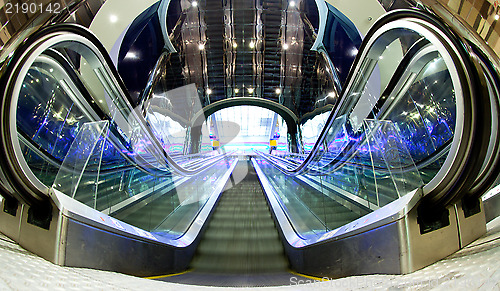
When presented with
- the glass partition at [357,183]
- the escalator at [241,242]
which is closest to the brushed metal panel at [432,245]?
the glass partition at [357,183]

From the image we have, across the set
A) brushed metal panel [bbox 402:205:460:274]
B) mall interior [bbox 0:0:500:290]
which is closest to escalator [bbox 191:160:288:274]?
mall interior [bbox 0:0:500:290]

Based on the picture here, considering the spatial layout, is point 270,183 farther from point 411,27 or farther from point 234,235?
point 411,27

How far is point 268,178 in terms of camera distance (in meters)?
6.66

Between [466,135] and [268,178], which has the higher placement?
[466,135]

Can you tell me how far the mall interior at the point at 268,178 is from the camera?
0.99 meters

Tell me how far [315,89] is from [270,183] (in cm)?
907

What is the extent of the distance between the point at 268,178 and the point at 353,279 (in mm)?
5562

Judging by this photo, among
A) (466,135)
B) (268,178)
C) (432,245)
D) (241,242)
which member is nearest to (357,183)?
(432,245)

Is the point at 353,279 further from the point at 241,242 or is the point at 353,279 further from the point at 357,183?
the point at 241,242

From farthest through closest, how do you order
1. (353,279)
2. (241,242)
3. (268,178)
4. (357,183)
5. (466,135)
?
(268,178) < (241,242) < (357,183) < (353,279) < (466,135)

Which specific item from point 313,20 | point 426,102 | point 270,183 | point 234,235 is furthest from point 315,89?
point 234,235

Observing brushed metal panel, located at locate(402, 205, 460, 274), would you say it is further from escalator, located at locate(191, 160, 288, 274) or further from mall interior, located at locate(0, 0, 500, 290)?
escalator, located at locate(191, 160, 288, 274)

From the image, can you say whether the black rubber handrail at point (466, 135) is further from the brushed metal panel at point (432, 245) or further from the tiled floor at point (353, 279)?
the tiled floor at point (353, 279)

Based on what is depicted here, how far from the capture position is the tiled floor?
0.79m
